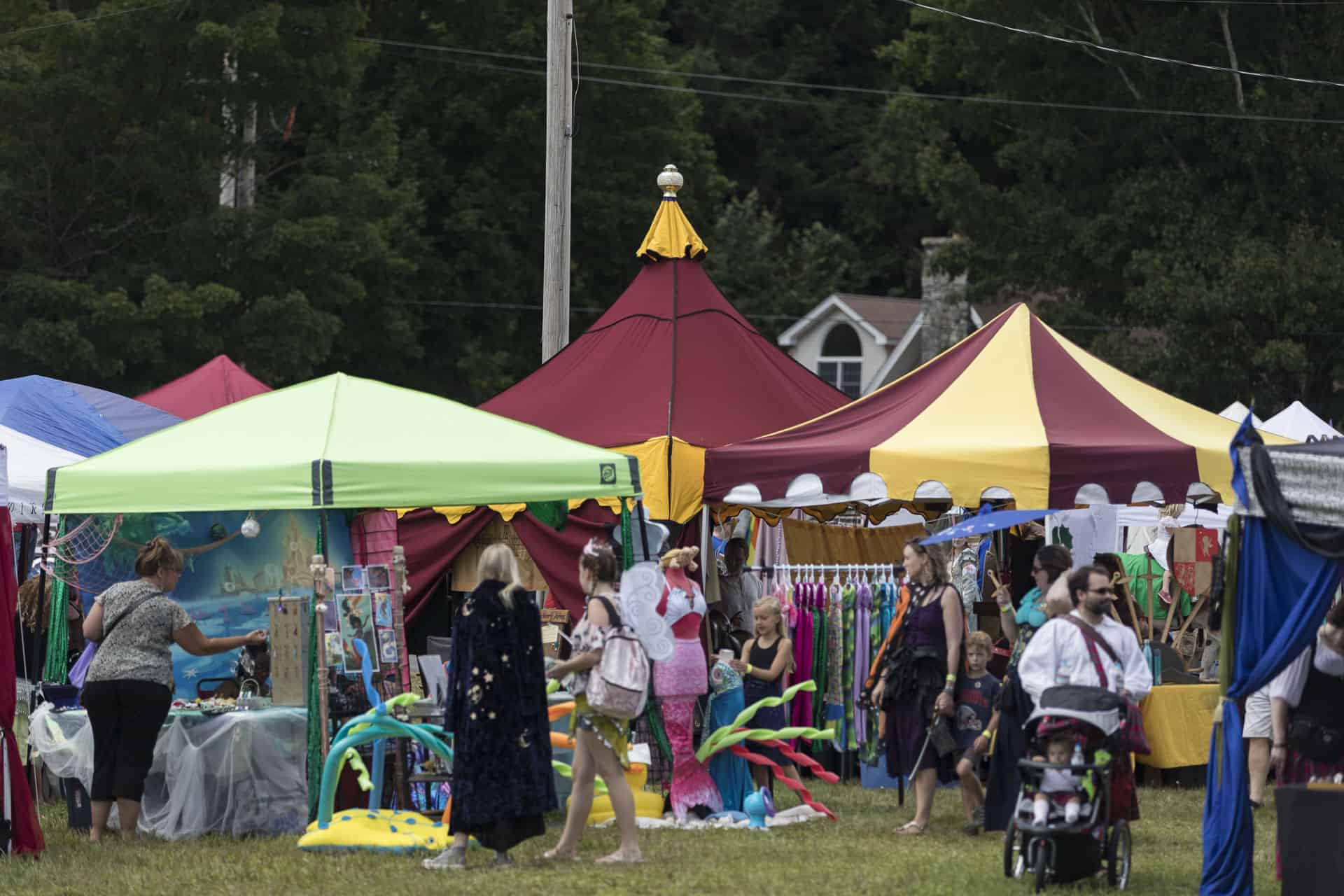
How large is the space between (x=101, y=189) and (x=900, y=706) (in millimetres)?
19217

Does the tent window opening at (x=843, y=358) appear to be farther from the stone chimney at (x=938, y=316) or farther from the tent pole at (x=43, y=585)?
the tent pole at (x=43, y=585)

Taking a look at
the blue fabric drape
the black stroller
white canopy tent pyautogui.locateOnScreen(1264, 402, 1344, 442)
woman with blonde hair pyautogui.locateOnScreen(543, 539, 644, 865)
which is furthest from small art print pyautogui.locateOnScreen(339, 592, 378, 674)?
white canopy tent pyautogui.locateOnScreen(1264, 402, 1344, 442)

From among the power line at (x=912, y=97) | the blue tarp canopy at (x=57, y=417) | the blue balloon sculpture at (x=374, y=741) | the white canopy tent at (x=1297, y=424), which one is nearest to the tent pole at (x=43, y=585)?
the blue balloon sculpture at (x=374, y=741)

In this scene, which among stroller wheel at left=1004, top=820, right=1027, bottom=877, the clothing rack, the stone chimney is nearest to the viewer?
stroller wheel at left=1004, top=820, right=1027, bottom=877

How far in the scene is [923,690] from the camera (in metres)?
10.3

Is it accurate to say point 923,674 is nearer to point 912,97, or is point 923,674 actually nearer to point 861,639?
point 861,639

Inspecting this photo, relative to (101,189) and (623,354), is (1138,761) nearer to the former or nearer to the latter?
(623,354)

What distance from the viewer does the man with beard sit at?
8.38 m

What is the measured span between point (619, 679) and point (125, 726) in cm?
287

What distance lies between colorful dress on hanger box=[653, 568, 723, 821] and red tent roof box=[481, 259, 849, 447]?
12.0 feet

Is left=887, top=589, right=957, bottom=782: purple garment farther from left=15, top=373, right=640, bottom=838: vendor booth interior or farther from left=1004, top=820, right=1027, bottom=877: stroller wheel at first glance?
left=15, top=373, right=640, bottom=838: vendor booth interior

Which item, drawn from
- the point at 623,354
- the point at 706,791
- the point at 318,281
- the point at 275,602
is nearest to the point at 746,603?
the point at 623,354

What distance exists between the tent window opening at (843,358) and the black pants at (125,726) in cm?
3204

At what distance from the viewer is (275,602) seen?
1030 centimetres
